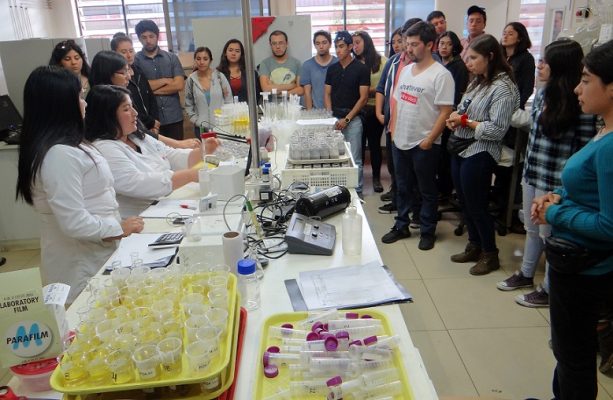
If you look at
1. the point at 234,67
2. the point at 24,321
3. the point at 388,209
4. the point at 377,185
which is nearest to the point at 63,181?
Result: the point at 24,321

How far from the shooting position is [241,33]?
4762 millimetres

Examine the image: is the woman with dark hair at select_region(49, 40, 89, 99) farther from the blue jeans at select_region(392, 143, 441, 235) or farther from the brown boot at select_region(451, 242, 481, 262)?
the brown boot at select_region(451, 242, 481, 262)

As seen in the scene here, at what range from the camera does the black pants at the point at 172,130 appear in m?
4.79

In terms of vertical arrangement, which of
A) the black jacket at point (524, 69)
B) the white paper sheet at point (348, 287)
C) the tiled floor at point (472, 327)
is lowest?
the tiled floor at point (472, 327)

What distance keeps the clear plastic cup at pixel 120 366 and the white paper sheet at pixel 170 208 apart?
4.10 feet

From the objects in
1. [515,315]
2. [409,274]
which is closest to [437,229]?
[409,274]

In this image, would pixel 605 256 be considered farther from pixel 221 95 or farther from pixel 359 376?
pixel 221 95

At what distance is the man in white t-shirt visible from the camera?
3088mm

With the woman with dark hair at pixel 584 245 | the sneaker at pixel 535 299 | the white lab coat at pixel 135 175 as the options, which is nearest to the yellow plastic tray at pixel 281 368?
the woman with dark hair at pixel 584 245

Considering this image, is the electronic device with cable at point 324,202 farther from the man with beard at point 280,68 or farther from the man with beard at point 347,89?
the man with beard at point 280,68

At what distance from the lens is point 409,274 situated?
3168mm

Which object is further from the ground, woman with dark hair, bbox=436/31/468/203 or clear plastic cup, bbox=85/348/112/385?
woman with dark hair, bbox=436/31/468/203

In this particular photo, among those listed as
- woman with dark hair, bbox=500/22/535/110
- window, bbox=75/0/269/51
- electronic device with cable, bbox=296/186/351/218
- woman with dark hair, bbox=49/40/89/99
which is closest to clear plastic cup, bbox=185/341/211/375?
electronic device with cable, bbox=296/186/351/218

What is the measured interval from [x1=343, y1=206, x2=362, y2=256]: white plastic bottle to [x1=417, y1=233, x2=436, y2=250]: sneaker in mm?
1857
